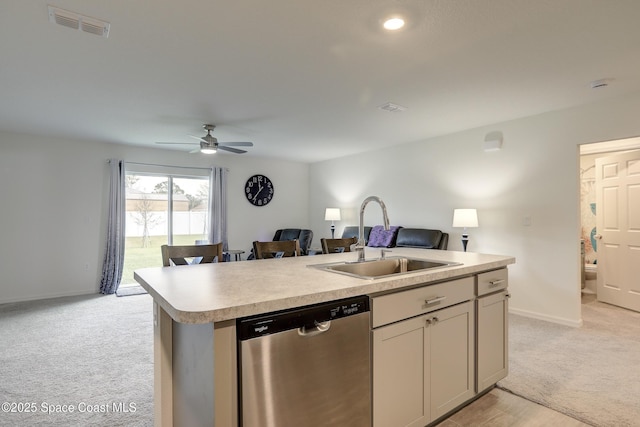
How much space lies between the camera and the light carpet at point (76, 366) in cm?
207

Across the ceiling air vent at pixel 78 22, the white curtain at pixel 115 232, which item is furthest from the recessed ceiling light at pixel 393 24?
the white curtain at pixel 115 232

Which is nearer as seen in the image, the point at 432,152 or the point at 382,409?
the point at 382,409

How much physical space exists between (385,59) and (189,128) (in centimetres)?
293

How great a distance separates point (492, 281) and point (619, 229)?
335 centimetres

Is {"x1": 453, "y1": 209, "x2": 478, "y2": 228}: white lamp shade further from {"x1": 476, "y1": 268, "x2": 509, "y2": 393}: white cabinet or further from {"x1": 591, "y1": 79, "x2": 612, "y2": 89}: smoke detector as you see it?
{"x1": 476, "y1": 268, "x2": 509, "y2": 393}: white cabinet

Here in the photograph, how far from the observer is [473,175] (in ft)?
14.7

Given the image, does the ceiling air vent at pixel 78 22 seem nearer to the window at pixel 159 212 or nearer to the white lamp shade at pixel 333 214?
the window at pixel 159 212

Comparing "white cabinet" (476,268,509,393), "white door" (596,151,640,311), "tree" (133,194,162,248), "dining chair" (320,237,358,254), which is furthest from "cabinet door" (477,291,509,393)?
"tree" (133,194,162,248)

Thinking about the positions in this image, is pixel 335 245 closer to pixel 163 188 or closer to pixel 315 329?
pixel 315 329

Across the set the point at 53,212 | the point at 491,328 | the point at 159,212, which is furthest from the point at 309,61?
the point at 53,212

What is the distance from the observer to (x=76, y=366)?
270 cm

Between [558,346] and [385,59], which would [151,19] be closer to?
[385,59]

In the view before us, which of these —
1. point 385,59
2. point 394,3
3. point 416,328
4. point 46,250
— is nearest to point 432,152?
point 385,59

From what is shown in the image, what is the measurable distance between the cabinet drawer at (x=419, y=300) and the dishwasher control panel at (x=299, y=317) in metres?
0.10
